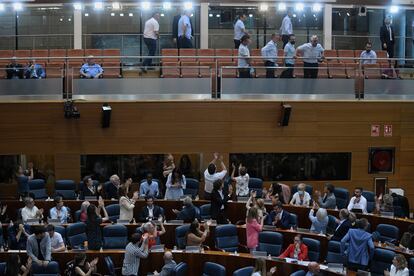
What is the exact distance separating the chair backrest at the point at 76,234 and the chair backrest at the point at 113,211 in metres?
1.34

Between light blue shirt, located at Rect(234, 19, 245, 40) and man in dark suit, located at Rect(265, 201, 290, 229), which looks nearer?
man in dark suit, located at Rect(265, 201, 290, 229)

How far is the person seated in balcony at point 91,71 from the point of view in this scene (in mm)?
18984

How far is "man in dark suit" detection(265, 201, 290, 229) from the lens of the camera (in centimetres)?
1502

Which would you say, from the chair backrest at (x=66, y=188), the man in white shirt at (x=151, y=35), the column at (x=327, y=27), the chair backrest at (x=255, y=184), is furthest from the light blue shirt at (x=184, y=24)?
A: the column at (x=327, y=27)

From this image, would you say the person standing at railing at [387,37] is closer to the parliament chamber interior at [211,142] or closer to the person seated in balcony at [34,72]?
the parliament chamber interior at [211,142]

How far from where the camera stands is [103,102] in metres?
18.3

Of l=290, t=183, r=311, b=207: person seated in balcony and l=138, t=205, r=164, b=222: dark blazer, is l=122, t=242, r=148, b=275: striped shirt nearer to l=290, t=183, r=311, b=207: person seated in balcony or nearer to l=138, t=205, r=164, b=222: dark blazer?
l=138, t=205, r=164, b=222: dark blazer

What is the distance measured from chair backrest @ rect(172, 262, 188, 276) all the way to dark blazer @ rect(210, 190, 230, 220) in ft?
9.21

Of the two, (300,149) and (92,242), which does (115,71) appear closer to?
(300,149)

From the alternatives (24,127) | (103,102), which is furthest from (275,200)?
(24,127)

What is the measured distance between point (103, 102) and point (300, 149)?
16.1 ft

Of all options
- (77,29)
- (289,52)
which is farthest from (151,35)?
(77,29)

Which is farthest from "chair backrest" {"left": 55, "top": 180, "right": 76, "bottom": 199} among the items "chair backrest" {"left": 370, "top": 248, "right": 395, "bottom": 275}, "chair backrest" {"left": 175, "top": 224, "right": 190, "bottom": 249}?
"chair backrest" {"left": 370, "top": 248, "right": 395, "bottom": 275}

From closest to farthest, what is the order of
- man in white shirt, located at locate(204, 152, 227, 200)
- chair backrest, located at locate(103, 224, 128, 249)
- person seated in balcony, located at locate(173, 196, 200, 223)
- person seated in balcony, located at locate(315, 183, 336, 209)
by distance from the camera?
chair backrest, located at locate(103, 224, 128, 249), person seated in balcony, located at locate(173, 196, 200, 223), person seated in balcony, located at locate(315, 183, 336, 209), man in white shirt, located at locate(204, 152, 227, 200)
